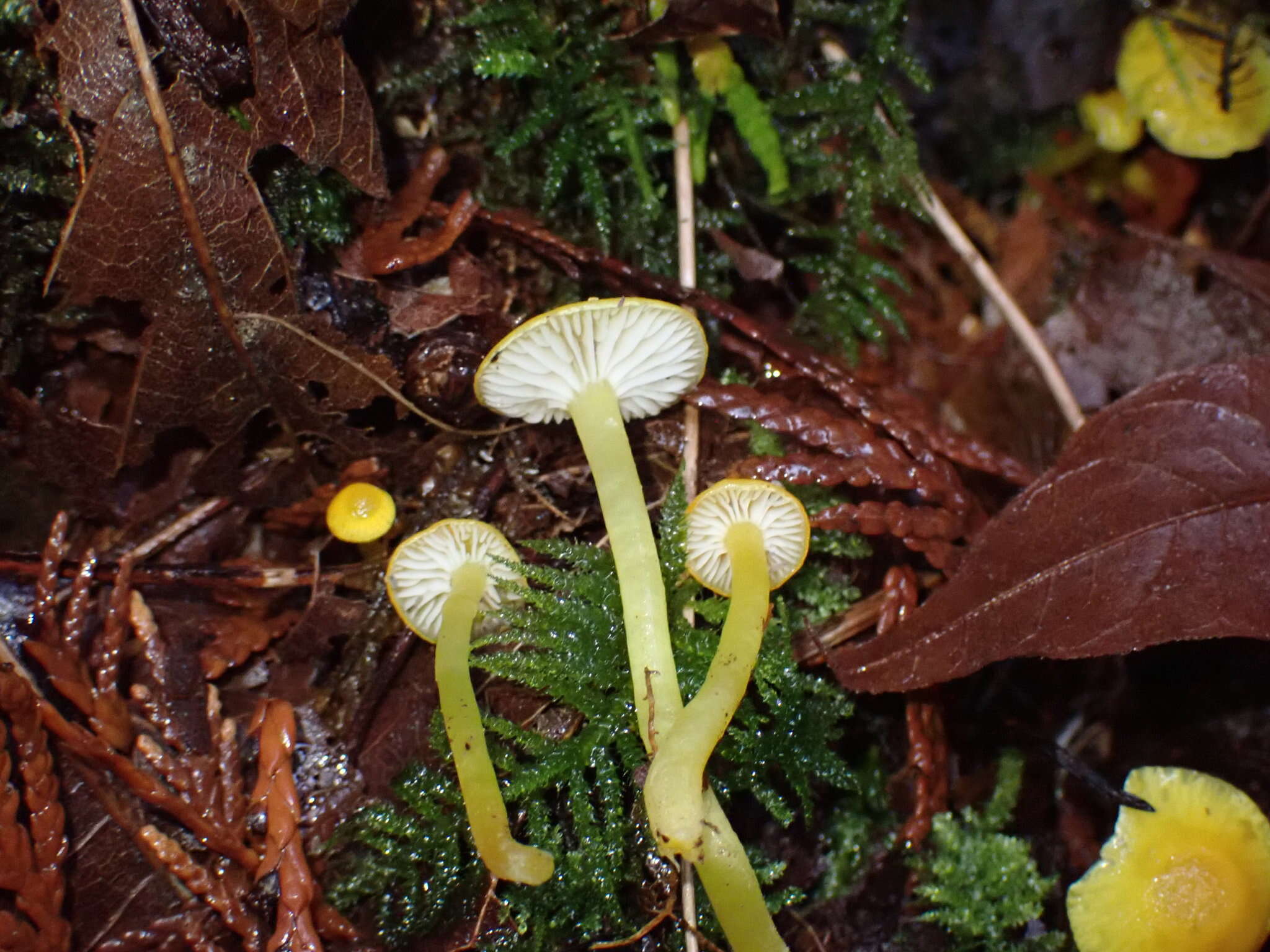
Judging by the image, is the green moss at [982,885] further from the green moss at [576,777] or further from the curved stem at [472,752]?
the curved stem at [472,752]

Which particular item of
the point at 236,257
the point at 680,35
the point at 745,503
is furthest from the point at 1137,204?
the point at 236,257

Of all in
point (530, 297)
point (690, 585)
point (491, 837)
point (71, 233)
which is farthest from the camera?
point (530, 297)

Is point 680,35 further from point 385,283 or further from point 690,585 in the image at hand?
point 690,585

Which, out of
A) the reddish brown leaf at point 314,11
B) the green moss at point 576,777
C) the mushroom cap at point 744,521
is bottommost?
the green moss at point 576,777

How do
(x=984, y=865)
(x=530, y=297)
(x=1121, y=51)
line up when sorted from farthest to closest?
(x=1121, y=51)
(x=530, y=297)
(x=984, y=865)

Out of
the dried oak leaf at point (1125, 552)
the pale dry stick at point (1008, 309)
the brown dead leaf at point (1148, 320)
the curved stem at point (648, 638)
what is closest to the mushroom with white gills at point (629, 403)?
the curved stem at point (648, 638)

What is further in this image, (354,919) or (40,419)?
(40,419)

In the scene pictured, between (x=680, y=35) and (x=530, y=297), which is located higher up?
(x=680, y=35)
